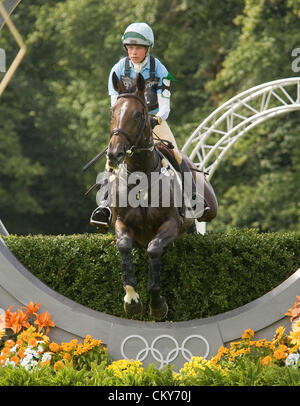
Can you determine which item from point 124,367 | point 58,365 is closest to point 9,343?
point 58,365

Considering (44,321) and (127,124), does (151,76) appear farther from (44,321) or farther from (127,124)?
(44,321)

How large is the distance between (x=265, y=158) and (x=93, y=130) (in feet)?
15.3

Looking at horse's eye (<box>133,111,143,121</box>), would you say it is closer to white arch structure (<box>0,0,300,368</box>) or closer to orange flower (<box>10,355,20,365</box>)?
white arch structure (<box>0,0,300,368</box>)

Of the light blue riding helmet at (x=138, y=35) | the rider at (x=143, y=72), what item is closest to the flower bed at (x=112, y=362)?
the rider at (x=143, y=72)

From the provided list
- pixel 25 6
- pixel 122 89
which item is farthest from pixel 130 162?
pixel 25 6

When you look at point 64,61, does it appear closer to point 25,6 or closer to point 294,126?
point 25,6

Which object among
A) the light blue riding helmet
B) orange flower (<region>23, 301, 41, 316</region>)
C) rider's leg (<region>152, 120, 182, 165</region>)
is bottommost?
orange flower (<region>23, 301, 41, 316</region>)

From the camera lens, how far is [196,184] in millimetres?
9219

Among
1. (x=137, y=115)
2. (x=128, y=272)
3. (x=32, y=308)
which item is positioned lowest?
(x=32, y=308)

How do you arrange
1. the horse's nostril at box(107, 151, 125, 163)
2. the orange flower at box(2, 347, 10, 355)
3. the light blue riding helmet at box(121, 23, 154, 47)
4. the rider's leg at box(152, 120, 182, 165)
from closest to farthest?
1. the horse's nostril at box(107, 151, 125, 163)
2. the orange flower at box(2, 347, 10, 355)
3. the light blue riding helmet at box(121, 23, 154, 47)
4. the rider's leg at box(152, 120, 182, 165)

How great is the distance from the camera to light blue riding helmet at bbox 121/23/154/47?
781 cm

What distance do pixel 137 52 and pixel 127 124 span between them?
3.87 ft

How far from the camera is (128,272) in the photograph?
24.6ft

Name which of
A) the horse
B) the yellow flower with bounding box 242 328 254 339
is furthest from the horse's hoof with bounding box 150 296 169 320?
the yellow flower with bounding box 242 328 254 339
